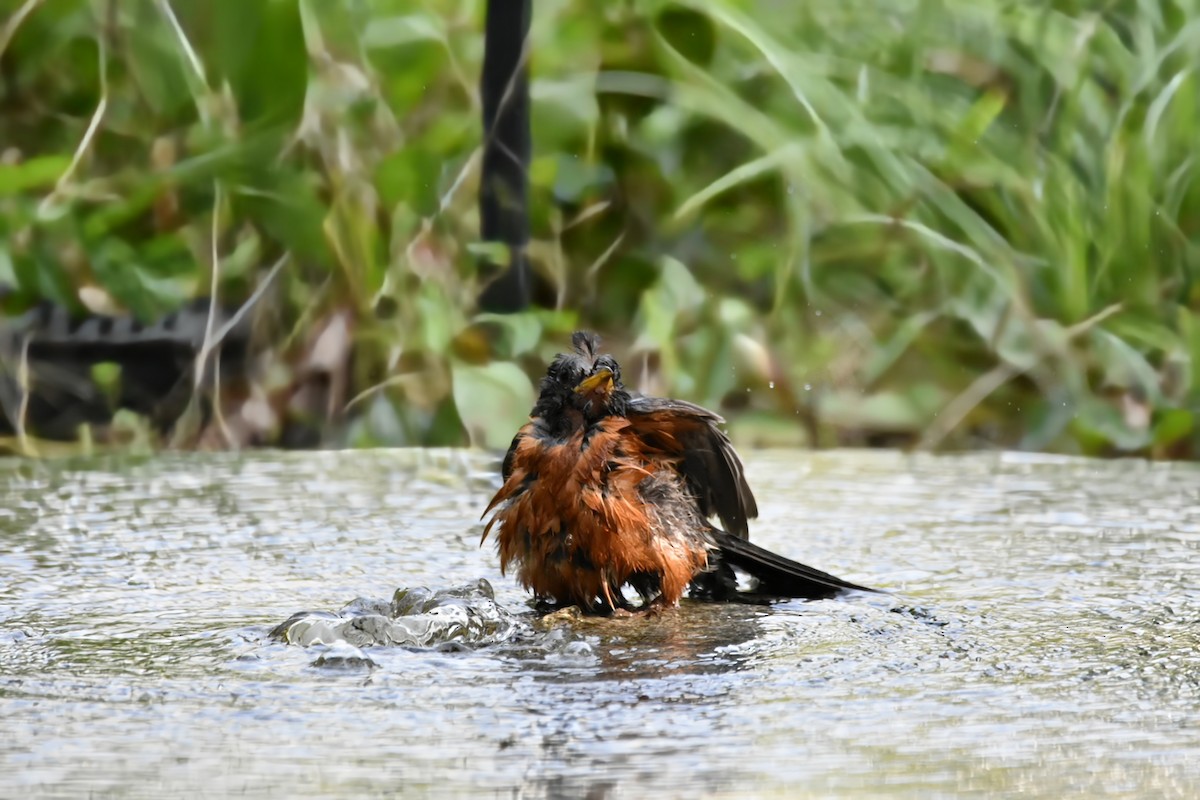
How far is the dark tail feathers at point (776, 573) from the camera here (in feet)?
11.8

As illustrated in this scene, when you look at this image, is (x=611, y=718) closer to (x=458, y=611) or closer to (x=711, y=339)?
(x=458, y=611)

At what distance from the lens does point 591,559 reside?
347cm

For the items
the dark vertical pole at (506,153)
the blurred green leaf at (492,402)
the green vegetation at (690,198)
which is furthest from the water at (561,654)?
the dark vertical pole at (506,153)

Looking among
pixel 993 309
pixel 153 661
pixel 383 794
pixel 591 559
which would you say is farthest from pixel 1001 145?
pixel 383 794

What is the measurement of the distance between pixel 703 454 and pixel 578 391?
15.0 inches

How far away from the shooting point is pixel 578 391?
11.6 feet

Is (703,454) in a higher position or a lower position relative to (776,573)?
higher

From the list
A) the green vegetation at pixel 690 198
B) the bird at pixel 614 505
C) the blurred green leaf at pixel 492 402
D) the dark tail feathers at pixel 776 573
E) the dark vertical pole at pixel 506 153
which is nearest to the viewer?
the bird at pixel 614 505

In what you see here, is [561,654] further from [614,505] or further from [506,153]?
[506,153]

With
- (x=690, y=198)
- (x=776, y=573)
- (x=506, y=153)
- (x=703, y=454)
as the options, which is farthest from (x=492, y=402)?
(x=776, y=573)

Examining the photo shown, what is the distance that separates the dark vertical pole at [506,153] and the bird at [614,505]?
2.58m

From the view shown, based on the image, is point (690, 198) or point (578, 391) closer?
point (578, 391)

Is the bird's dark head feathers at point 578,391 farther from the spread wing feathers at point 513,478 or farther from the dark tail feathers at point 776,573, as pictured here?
the dark tail feathers at point 776,573

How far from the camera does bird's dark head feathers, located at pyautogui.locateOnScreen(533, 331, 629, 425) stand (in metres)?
3.56
